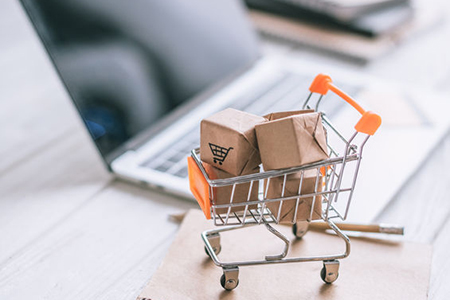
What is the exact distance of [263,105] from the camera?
3.34 ft

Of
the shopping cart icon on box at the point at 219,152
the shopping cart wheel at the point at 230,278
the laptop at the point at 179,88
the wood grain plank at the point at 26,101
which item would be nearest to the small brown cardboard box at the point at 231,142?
the shopping cart icon on box at the point at 219,152

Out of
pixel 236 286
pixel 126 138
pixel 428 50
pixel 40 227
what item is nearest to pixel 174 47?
pixel 126 138

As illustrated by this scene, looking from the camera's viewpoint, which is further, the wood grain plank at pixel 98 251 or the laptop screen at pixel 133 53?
the laptop screen at pixel 133 53

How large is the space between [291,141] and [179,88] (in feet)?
1.66

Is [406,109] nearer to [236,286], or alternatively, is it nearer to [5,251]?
[236,286]

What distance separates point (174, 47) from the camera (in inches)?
39.9

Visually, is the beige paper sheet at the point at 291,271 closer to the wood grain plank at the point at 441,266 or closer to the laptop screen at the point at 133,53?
the wood grain plank at the point at 441,266

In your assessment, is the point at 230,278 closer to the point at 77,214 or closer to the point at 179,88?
the point at 77,214

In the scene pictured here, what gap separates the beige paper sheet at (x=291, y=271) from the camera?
24.5 inches

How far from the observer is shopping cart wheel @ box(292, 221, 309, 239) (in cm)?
69

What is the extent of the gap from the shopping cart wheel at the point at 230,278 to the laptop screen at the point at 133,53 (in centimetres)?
33

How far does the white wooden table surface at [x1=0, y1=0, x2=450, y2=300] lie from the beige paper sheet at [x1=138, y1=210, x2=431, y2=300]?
0.11 feet

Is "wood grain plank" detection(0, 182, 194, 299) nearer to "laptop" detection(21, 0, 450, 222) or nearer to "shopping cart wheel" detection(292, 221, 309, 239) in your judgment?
"laptop" detection(21, 0, 450, 222)

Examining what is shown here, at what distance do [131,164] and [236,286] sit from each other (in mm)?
319
